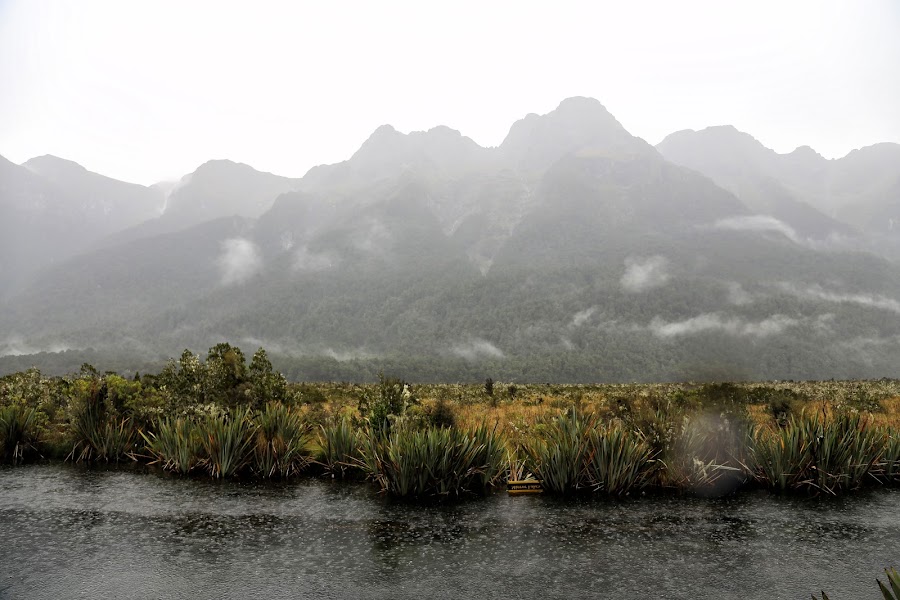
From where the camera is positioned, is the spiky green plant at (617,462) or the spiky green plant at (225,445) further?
the spiky green plant at (225,445)

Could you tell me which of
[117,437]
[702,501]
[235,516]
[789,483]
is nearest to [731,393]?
[789,483]

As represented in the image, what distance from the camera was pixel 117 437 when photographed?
1753 cm

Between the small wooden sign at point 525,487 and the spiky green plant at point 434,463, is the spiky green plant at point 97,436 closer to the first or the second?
the spiky green plant at point 434,463

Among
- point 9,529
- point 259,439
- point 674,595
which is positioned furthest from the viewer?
point 259,439

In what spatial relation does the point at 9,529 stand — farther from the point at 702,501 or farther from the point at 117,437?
the point at 702,501

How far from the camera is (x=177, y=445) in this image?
15812 millimetres

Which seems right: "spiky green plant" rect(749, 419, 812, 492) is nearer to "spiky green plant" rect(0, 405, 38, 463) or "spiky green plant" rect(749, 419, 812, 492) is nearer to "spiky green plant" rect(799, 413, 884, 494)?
"spiky green plant" rect(799, 413, 884, 494)

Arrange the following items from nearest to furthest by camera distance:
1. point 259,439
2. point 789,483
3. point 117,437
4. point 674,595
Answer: point 674,595 → point 789,483 → point 259,439 → point 117,437

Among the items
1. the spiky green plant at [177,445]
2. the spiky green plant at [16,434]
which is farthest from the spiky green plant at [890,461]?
the spiky green plant at [16,434]

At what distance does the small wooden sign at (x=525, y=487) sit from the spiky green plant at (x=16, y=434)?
50.8 ft

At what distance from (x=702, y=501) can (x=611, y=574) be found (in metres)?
5.27

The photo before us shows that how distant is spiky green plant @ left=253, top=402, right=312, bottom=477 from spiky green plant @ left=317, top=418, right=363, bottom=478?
0.56m

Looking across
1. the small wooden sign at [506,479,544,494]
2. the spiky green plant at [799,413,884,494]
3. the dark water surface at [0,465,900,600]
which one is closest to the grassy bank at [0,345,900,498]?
the spiky green plant at [799,413,884,494]

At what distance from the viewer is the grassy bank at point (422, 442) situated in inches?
539
